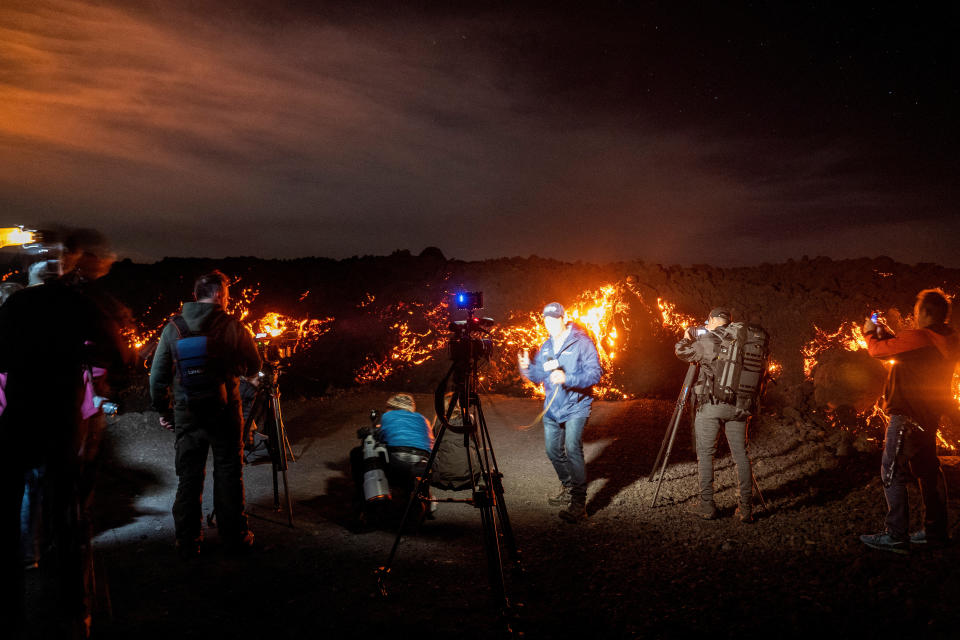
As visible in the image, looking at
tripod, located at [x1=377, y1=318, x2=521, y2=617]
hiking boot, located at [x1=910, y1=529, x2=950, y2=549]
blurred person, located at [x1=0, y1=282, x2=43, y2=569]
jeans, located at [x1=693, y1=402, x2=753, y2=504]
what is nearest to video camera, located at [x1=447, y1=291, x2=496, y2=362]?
tripod, located at [x1=377, y1=318, x2=521, y2=617]

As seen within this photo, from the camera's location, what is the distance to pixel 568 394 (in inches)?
213

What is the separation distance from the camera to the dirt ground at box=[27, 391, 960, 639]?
3516mm

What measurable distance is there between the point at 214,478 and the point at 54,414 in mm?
1753

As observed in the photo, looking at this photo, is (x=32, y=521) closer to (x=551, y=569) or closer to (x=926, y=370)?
(x=551, y=569)

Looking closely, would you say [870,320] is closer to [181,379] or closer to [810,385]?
[181,379]

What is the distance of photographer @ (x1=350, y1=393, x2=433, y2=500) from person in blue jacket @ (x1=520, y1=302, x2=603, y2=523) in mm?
1244

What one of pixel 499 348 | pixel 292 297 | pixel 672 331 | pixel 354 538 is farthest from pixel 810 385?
pixel 292 297

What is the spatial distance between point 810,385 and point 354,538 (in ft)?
35.7

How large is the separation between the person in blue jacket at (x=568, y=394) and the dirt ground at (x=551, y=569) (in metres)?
0.45

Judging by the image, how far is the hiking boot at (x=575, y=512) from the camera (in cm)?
546

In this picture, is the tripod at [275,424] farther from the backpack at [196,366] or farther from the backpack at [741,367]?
the backpack at [741,367]

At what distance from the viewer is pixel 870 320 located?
4.58m

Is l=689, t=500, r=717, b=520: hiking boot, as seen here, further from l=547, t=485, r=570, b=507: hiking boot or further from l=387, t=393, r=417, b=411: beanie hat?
l=387, t=393, r=417, b=411: beanie hat

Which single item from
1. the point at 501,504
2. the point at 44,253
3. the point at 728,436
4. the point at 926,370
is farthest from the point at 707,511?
the point at 44,253
